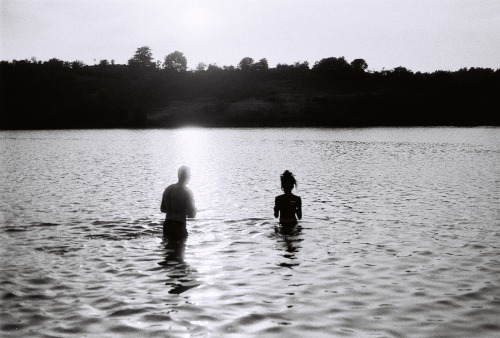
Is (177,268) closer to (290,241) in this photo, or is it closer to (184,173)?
(184,173)

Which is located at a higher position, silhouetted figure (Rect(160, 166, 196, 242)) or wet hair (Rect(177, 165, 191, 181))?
wet hair (Rect(177, 165, 191, 181))

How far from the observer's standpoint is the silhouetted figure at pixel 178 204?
1310 centimetres

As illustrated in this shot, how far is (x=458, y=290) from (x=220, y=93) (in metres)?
192

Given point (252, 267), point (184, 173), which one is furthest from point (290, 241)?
point (184, 173)

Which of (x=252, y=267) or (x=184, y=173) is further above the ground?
(x=184, y=173)

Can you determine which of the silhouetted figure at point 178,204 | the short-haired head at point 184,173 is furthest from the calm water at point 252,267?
the short-haired head at point 184,173

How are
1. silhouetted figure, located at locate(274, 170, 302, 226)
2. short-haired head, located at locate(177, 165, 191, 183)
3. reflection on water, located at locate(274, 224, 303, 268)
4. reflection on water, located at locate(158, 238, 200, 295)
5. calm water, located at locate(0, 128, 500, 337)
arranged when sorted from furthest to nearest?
silhouetted figure, located at locate(274, 170, 302, 226) → reflection on water, located at locate(274, 224, 303, 268) → short-haired head, located at locate(177, 165, 191, 183) → reflection on water, located at locate(158, 238, 200, 295) → calm water, located at locate(0, 128, 500, 337)

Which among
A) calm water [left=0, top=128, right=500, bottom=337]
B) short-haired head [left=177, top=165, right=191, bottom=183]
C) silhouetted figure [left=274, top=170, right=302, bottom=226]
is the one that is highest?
short-haired head [left=177, top=165, right=191, bottom=183]

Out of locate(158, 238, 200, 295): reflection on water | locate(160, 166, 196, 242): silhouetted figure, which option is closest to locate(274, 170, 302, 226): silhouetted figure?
locate(160, 166, 196, 242): silhouetted figure

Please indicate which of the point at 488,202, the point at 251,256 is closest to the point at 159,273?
the point at 251,256

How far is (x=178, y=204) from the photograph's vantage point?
521 inches

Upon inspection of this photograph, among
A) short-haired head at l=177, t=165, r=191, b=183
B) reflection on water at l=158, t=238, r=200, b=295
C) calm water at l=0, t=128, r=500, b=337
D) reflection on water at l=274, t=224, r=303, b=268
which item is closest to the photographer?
calm water at l=0, t=128, r=500, b=337

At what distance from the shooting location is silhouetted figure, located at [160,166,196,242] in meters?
13.1

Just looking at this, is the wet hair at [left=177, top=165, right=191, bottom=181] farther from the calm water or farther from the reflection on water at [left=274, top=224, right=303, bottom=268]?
the reflection on water at [left=274, top=224, right=303, bottom=268]
